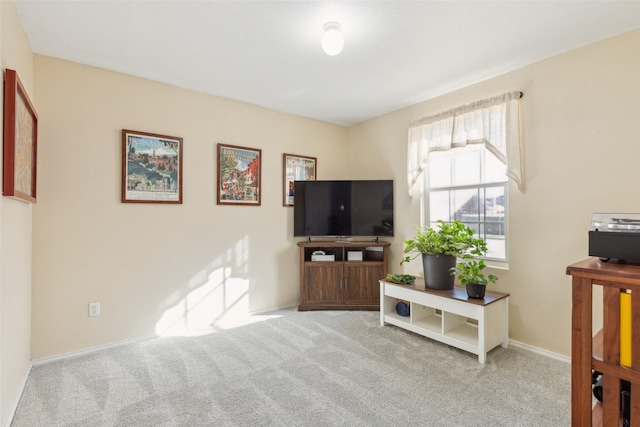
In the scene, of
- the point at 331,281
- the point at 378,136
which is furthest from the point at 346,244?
the point at 378,136

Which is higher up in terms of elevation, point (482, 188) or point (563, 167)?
point (563, 167)

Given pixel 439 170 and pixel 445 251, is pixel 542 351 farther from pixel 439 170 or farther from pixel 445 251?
pixel 439 170

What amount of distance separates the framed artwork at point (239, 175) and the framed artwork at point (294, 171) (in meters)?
0.34

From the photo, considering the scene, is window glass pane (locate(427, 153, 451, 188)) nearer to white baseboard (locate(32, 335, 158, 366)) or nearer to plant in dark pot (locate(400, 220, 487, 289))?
plant in dark pot (locate(400, 220, 487, 289))

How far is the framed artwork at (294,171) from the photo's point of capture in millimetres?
3875

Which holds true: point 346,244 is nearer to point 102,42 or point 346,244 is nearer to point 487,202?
point 487,202

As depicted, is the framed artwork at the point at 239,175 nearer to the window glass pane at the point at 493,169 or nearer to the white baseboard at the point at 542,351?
the window glass pane at the point at 493,169

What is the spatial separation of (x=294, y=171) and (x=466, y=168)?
200 centimetres

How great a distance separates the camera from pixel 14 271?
6.15ft

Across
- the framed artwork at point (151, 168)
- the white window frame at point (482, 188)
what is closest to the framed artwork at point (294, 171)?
the framed artwork at point (151, 168)

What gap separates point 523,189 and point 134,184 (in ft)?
11.3

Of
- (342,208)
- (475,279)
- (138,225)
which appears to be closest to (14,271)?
(138,225)

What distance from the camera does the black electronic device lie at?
3.77ft

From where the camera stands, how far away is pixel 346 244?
375cm
